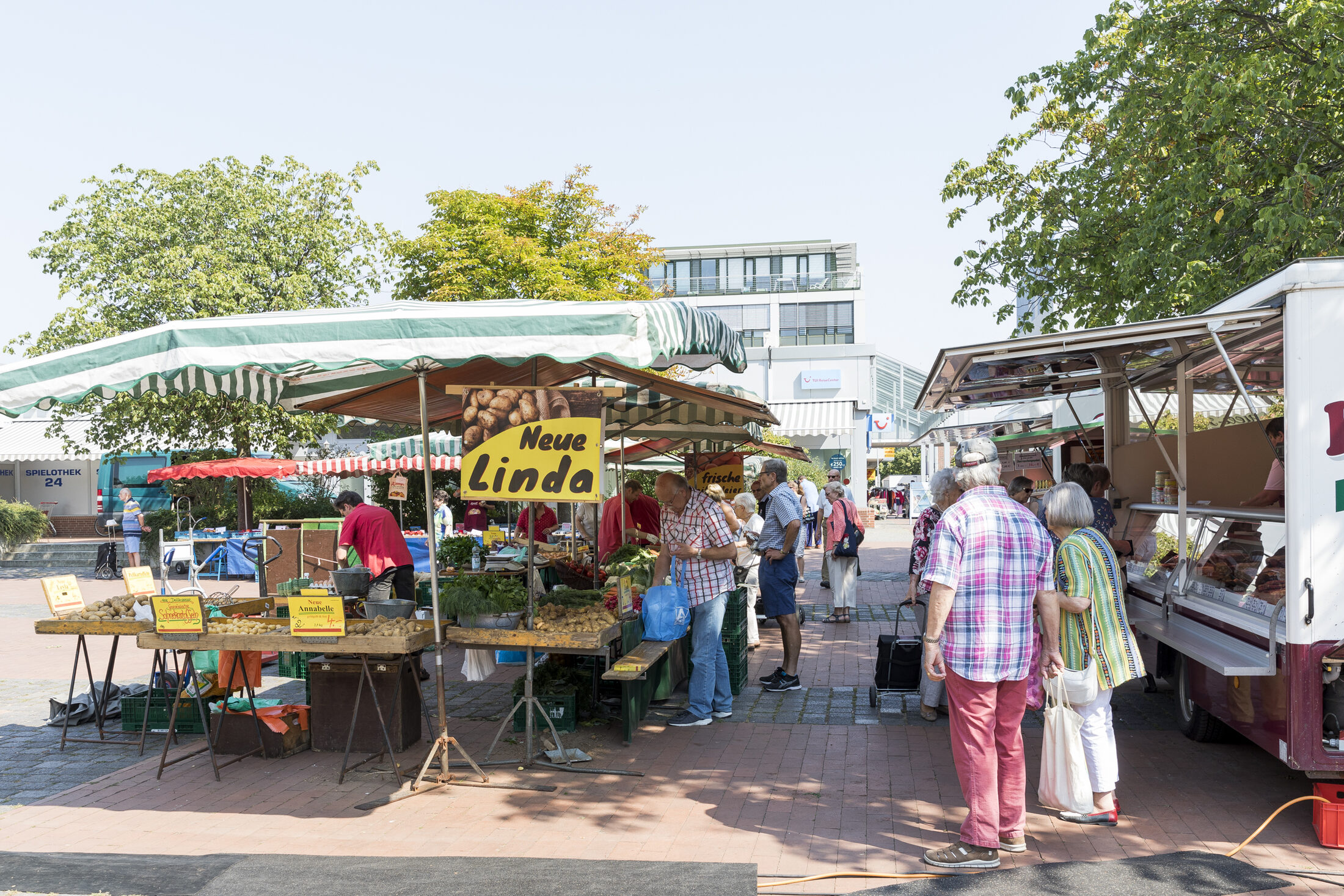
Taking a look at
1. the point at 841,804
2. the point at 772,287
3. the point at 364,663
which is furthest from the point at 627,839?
the point at 772,287

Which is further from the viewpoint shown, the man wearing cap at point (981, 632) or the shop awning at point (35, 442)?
the shop awning at point (35, 442)

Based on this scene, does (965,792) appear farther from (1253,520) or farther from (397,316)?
(397,316)

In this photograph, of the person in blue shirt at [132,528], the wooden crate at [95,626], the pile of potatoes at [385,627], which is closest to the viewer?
the pile of potatoes at [385,627]

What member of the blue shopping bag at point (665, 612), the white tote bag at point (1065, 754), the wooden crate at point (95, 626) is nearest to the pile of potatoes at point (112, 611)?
the wooden crate at point (95, 626)

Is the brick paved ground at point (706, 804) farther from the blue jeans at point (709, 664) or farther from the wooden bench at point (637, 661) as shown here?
the wooden bench at point (637, 661)

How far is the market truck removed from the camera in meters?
4.50

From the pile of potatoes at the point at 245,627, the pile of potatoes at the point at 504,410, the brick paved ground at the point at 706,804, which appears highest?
the pile of potatoes at the point at 504,410

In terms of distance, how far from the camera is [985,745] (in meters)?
4.52

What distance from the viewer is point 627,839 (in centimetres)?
498

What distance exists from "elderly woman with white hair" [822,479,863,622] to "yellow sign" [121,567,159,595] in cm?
791

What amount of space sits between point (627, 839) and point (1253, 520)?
4.07 meters

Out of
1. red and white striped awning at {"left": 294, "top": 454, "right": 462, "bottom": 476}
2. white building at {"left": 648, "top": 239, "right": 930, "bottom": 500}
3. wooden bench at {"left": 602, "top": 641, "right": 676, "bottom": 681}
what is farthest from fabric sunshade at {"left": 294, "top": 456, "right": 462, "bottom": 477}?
white building at {"left": 648, "top": 239, "right": 930, "bottom": 500}

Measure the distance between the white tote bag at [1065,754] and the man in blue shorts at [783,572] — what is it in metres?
3.14

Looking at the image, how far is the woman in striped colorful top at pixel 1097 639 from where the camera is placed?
4953 mm
